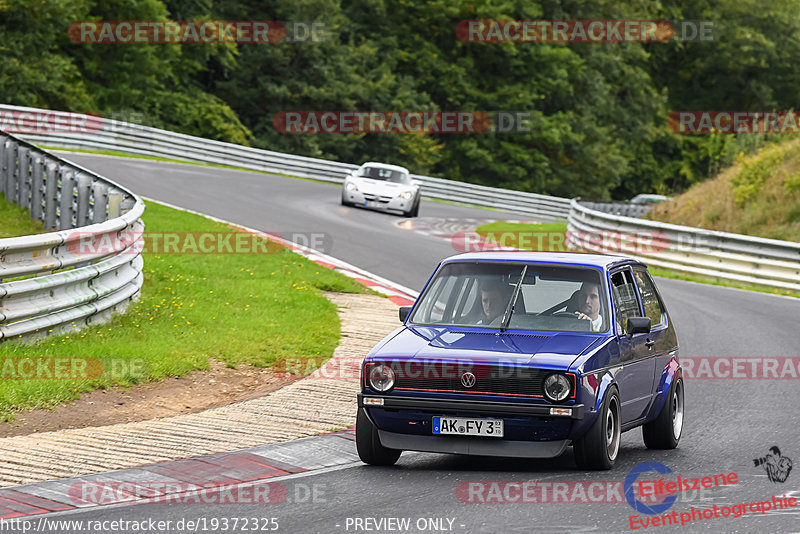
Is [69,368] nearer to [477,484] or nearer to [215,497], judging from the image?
[215,497]

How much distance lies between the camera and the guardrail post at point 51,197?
1703 cm

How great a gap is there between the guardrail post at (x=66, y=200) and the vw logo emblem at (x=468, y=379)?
10.1 meters

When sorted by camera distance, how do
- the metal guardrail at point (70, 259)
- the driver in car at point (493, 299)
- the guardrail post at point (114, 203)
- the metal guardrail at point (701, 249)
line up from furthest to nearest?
the metal guardrail at point (701, 249)
the guardrail post at point (114, 203)
the metal guardrail at point (70, 259)
the driver in car at point (493, 299)

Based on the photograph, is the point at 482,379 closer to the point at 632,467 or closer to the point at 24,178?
the point at 632,467

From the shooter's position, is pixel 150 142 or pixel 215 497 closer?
pixel 215 497

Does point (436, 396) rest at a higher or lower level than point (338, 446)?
higher

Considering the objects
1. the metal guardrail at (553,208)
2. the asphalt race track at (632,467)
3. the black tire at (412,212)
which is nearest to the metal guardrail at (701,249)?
the metal guardrail at (553,208)

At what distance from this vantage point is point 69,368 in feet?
33.3

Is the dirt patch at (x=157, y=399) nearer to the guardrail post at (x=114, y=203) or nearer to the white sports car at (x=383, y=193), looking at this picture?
the guardrail post at (x=114, y=203)

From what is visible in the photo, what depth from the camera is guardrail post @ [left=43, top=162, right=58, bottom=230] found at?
55.9 feet

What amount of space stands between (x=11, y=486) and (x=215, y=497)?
1267 mm

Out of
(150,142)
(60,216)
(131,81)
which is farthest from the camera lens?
(131,81)

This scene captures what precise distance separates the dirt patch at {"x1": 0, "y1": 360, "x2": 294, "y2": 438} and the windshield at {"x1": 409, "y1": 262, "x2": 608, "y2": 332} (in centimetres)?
238

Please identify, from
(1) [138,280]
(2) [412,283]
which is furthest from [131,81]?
(1) [138,280]
